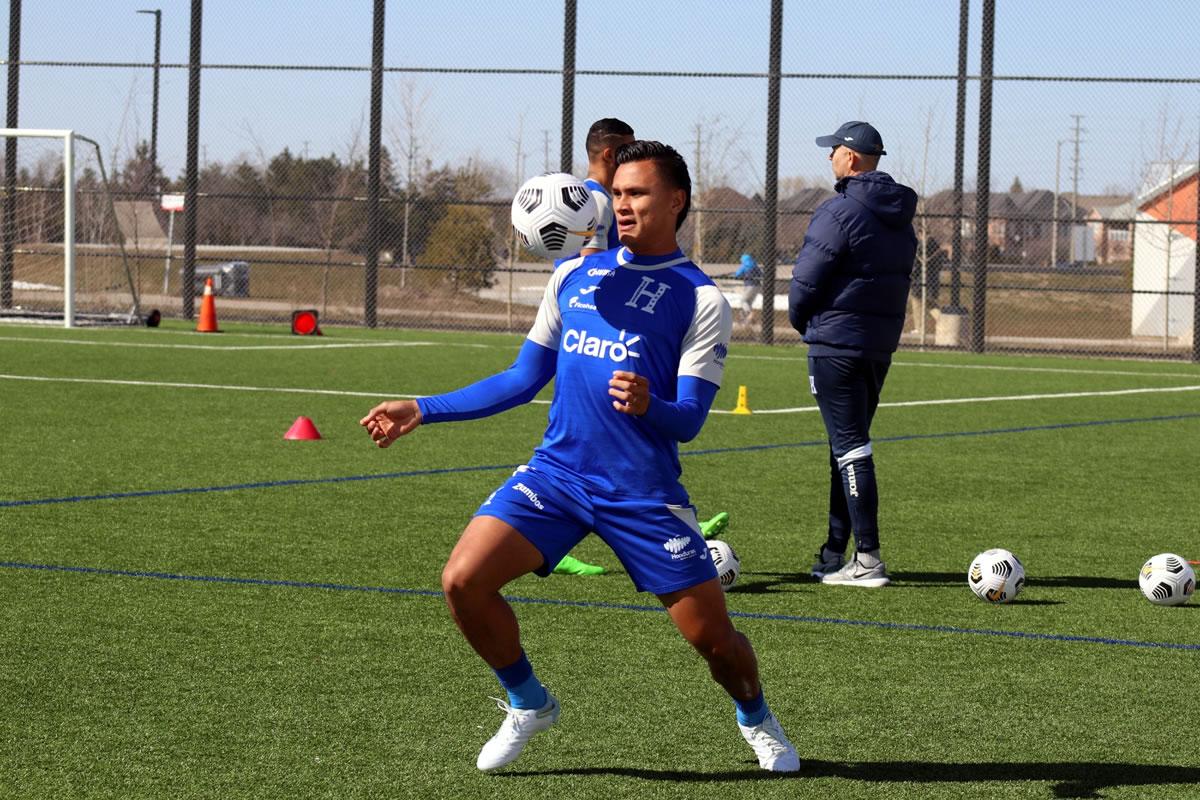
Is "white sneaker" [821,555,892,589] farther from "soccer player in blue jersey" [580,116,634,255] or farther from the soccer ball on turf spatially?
"soccer player in blue jersey" [580,116,634,255]

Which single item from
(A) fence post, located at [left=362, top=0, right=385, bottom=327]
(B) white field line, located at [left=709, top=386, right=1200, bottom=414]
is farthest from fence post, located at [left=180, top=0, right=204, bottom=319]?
(B) white field line, located at [left=709, top=386, right=1200, bottom=414]

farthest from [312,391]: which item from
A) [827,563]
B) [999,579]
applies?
[999,579]

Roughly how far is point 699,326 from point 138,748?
2016 mm

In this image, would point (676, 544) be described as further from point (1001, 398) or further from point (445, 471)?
point (1001, 398)

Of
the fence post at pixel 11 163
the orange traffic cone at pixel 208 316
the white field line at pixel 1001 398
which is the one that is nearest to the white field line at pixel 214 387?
the white field line at pixel 1001 398

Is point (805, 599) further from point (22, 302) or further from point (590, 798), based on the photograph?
point (22, 302)

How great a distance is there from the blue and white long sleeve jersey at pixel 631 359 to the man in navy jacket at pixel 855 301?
3249mm

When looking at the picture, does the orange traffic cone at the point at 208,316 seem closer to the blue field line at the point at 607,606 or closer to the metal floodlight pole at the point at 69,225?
the metal floodlight pole at the point at 69,225

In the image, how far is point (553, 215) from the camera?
22.4ft

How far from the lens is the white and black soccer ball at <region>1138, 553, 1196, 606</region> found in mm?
7902

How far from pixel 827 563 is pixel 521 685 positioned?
3565 mm

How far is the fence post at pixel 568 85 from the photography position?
30.7 meters

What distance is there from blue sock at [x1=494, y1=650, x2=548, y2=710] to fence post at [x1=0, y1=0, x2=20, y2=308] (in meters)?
29.5

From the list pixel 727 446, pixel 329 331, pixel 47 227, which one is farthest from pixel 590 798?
pixel 47 227
